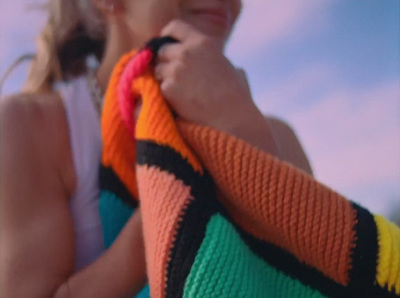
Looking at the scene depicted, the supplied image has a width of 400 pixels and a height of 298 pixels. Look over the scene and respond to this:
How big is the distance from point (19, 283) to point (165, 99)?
0.66 feet

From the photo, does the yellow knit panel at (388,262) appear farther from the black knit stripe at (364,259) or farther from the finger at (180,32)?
the finger at (180,32)

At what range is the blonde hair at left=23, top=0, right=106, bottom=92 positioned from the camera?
1.90 feet

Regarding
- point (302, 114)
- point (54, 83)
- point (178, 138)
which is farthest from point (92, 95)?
point (302, 114)

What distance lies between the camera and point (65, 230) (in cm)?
42

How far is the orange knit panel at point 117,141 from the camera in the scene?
1.35ft

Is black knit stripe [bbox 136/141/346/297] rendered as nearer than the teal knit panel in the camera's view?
Yes

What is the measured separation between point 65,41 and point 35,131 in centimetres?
20

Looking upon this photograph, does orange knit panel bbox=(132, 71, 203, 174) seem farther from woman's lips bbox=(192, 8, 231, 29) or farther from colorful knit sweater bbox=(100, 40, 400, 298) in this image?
woman's lips bbox=(192, 8, 231, 29)

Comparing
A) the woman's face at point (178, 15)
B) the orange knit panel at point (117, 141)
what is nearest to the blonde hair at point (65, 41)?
the woman's face at point (178, 15)

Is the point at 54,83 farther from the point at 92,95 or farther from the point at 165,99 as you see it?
the point at 165,99

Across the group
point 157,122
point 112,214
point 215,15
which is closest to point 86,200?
point 112,214

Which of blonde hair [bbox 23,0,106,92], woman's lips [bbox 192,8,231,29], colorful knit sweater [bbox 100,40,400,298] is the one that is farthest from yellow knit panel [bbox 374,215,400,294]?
blonde hair [bbox 23,0,106,92]

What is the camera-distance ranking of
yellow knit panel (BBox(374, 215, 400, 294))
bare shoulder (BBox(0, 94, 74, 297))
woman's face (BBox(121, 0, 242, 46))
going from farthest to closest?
woman's face (BBox(121, 0, 242, 46)), bare shoulder (BBox(0, 94, 74, 297)), yellow knit panel (BBox(374, 215, 400, 294))

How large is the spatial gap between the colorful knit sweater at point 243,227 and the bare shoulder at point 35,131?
0.46ft
